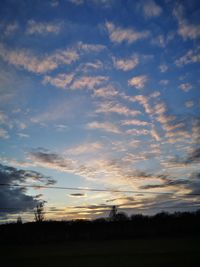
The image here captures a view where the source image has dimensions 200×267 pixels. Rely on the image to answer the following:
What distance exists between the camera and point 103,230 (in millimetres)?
50562

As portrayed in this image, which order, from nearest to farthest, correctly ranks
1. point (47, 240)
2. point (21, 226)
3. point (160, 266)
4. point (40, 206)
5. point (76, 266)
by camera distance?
point (160, 266) → point (76, 266) → point (47, 240) → point (21, 226) → point (40, 206)

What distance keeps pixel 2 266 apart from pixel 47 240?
34.2 metres

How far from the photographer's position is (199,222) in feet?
168

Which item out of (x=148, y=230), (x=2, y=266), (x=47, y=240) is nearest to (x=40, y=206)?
(x=47, y=240)

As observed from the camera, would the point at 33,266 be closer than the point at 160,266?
No

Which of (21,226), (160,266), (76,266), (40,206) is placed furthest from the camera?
(40,206)

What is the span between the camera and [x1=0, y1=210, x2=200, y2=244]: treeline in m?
49.3

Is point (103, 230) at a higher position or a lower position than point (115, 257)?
lower

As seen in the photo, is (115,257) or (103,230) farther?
(103,230)

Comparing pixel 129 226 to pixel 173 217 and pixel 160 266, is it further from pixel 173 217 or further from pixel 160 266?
pixel 160 266

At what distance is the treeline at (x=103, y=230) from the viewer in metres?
49.3

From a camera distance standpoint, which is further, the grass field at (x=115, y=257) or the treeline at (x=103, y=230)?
the treeline at (x=103, y=230)

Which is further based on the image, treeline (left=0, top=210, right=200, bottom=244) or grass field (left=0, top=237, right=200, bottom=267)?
treeline (left=0, top=210, right=200, bottom=244)

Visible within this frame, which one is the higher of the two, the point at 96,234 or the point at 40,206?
the point at 40,206
